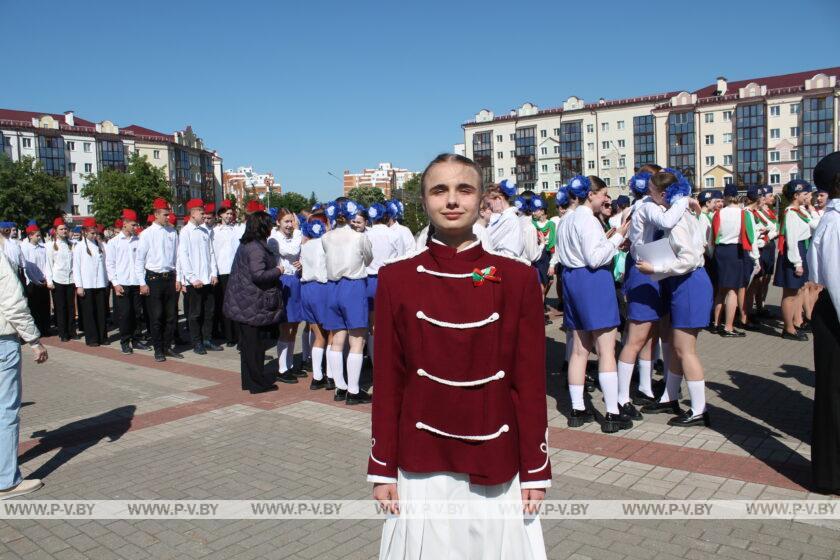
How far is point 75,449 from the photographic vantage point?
6.34 m

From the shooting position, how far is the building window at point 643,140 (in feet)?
323

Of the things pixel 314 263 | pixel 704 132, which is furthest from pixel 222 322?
pixel 704 132

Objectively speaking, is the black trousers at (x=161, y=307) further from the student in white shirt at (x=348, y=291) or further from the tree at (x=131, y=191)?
the tree at (x=131, y=191)

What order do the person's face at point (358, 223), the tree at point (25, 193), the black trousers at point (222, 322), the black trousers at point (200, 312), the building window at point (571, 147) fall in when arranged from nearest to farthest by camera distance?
the person's face at point (358, 223) → the black trousers at point (200, 312) → the black trousers at point (222, 322) → the tree at point (25, 193) → the building window at point (571, 147)

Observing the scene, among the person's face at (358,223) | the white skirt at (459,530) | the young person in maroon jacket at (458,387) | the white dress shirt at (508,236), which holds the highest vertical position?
the person's face at (358,223)

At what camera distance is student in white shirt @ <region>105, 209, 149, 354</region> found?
11945 mm

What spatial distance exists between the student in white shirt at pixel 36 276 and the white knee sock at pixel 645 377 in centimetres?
1282

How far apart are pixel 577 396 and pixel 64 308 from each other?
38.0ft

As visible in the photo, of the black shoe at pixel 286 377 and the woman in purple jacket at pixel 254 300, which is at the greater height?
the woman in purple jacket at pixel 254 300

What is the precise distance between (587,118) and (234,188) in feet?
402

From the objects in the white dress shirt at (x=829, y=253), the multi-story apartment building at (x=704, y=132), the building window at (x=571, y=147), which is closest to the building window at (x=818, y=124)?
the multi-story apartment building at (x=704, y=132)

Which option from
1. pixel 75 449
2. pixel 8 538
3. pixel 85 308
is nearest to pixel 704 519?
pixel 8 538

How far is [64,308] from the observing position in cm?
1377

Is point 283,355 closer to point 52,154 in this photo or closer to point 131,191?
point 131,191
